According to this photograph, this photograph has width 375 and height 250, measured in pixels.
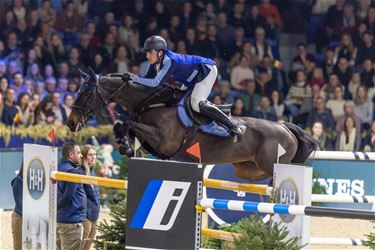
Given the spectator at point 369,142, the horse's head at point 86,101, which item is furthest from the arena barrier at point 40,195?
the spectator at point 369,142

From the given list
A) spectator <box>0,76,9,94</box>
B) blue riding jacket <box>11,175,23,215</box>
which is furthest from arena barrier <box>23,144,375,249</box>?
spectator <box>0,76,9,94</box>

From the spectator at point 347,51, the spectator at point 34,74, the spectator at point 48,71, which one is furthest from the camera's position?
the spectator at point 347,51

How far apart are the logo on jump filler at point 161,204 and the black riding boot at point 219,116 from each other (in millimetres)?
3596

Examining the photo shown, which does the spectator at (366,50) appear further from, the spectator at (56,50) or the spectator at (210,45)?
the spectator at (56,50)

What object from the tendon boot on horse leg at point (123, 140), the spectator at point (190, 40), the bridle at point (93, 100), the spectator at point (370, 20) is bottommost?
the tendon boot on horse leg at point (123, 140)

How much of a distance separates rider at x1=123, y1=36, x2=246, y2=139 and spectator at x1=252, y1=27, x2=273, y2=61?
9.12 metres

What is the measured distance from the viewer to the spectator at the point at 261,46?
19859 mm

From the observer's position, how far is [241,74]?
63.2 ft

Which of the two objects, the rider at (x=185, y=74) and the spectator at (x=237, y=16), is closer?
the rider at (x=185, y=74)

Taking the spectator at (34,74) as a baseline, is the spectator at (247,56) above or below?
above

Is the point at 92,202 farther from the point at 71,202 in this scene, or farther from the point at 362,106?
the point at 362,106

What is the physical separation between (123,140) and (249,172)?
1.78 m

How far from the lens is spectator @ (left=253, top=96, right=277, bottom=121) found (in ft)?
58.5

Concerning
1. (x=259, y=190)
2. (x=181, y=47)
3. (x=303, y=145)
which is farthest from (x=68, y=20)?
(x=259, y=190)
